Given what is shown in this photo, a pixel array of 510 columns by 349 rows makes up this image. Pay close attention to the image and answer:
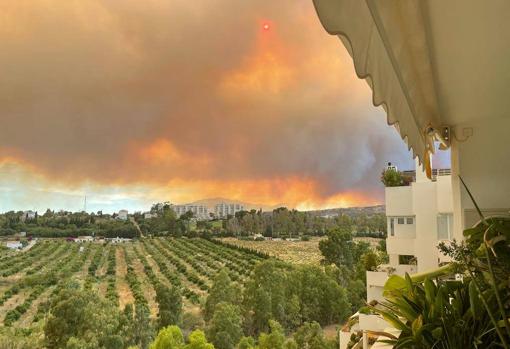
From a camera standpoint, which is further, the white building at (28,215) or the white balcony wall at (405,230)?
the white building at (28,215)

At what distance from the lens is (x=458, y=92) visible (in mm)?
1076

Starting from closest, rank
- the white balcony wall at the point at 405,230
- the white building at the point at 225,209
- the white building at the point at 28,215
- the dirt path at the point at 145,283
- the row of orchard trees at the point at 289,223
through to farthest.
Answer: the white balcony wall at the point at 405,230, the white building at the point at 28,215, the dirt path at the point at 145,283, the row of orchard trees at the point at 289,223, the white building at the point at 225,209

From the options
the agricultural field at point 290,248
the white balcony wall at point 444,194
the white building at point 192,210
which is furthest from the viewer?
the white building at point 192,210

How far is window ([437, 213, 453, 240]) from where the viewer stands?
18.3 ft

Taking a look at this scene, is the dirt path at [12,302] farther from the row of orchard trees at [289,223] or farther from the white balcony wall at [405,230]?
the white balcony wall at [405,230]

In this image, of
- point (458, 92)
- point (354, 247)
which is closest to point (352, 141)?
point (354, 247)

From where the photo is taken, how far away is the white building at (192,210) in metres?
15.1

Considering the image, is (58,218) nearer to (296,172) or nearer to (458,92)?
(296,172)

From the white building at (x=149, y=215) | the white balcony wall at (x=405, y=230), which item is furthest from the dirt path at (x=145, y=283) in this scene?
the white balcony wall at (x=405, y=230)

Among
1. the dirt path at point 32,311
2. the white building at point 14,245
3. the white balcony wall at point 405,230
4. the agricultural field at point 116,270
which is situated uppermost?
the white balcony wall at point 405,230

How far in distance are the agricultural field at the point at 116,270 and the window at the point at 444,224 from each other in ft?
29.1

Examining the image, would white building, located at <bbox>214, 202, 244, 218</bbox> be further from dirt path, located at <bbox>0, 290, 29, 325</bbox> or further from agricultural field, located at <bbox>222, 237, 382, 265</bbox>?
dirt path, located at <bbox>0, 290, 29, 325</bbox>

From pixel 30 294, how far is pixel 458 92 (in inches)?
534

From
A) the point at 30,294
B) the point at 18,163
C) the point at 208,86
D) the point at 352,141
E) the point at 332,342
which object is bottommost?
the point at 332,342
